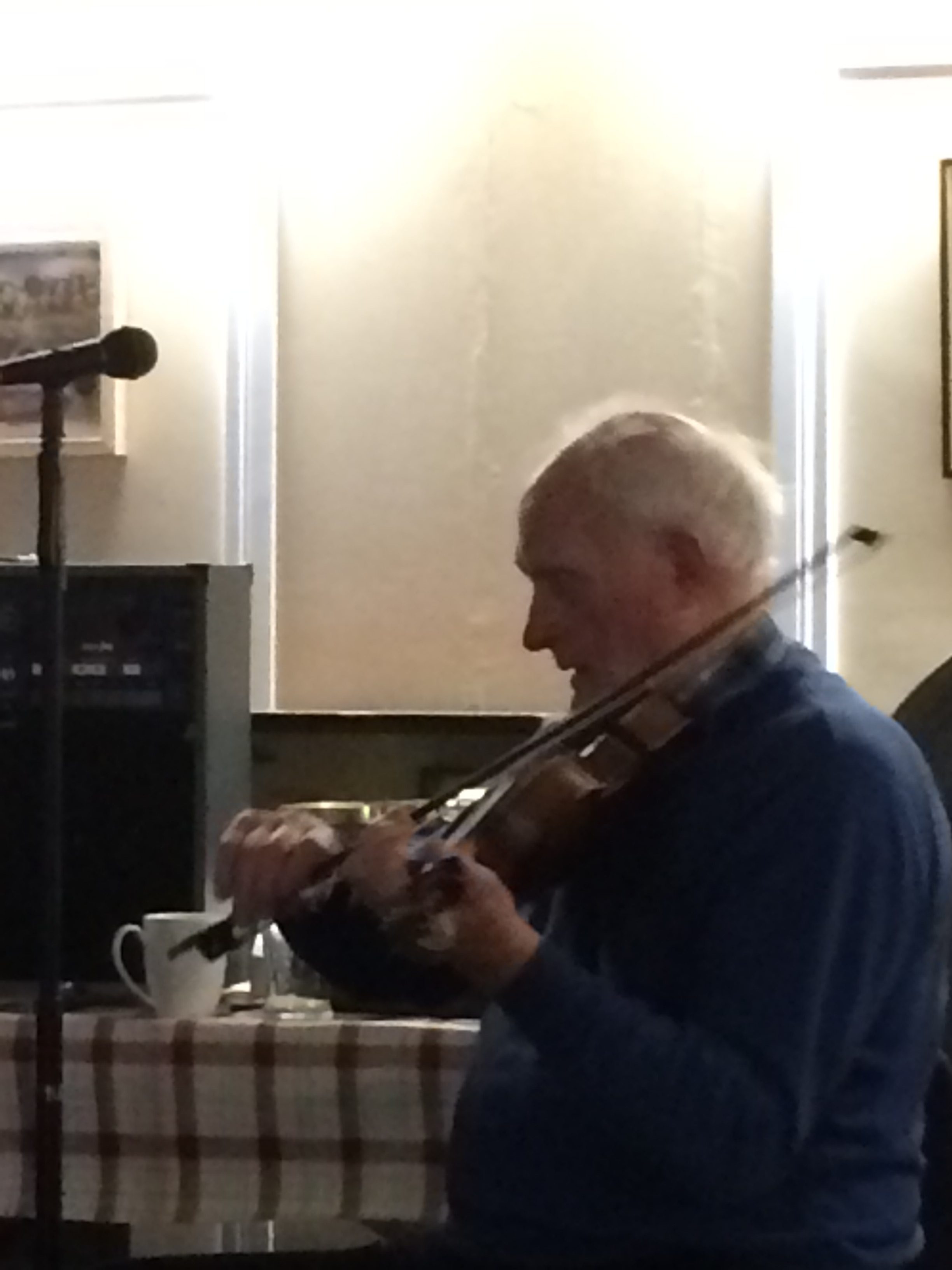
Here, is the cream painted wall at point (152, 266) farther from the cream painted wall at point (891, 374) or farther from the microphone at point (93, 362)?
the microphone at point (93, 362)

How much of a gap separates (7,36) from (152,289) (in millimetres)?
408

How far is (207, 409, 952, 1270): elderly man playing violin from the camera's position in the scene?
998 mm

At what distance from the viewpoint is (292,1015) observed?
1.53 m

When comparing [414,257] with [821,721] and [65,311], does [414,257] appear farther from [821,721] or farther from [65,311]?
[821,721]

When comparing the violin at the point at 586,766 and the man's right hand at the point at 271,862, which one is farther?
the man's right hand at the point at 271,862

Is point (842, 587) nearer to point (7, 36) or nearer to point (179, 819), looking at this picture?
point (179, 819)

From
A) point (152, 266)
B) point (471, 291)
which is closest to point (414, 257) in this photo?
point (471, 291)

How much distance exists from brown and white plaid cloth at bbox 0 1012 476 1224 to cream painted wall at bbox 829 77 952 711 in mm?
968

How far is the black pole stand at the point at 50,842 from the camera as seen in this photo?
1.27m

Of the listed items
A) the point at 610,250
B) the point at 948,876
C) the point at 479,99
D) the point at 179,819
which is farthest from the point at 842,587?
the point at 948,876

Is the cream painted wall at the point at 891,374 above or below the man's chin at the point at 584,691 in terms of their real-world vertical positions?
above

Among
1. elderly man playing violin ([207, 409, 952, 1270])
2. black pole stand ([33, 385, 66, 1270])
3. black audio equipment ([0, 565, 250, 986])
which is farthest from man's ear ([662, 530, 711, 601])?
black audio equipment ([0, 565, 250, 986])

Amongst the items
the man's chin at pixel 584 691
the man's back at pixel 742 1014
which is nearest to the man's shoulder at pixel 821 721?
the man's back at pixel 742 1014

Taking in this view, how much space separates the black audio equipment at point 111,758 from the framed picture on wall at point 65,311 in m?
0.65
